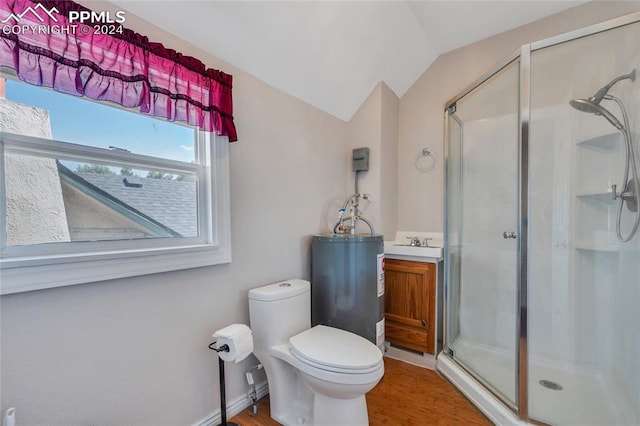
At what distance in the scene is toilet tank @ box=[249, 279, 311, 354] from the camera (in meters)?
1.48

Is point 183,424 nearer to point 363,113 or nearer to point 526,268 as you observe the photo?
point 526,268

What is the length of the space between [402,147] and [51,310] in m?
2.53

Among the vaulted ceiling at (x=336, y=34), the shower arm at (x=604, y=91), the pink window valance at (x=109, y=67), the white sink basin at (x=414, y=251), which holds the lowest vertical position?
the white sink basin at (x=414, y=251)

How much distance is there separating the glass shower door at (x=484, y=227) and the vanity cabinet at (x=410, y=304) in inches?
7.5

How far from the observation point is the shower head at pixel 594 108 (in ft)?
5.15

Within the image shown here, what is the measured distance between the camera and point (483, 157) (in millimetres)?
2105

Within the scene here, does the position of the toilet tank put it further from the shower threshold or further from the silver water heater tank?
the shower threshold

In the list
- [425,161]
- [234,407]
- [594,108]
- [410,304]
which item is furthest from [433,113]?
[234,407]

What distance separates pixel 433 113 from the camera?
7.93 ft

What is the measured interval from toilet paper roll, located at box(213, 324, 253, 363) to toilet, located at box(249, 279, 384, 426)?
6.9 inches

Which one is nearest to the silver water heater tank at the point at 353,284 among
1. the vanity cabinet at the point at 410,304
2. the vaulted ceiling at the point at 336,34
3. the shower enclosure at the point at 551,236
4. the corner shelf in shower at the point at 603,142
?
the vanity cabinet at the point at 410,304

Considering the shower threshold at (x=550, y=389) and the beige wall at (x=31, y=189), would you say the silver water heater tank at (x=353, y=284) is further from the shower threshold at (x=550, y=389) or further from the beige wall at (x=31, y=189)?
the beige wall at (x=31, y=189)

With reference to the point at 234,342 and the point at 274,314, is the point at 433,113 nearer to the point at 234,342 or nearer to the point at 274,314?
the point at 274,314

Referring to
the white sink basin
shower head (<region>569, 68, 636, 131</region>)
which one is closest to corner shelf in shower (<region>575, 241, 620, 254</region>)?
shower head (<region>569, 68, 636, 131</region>)
